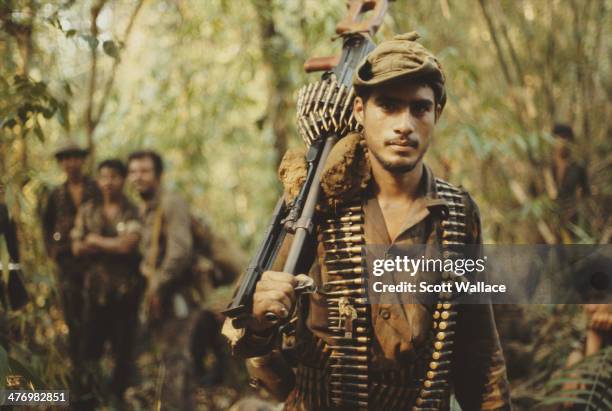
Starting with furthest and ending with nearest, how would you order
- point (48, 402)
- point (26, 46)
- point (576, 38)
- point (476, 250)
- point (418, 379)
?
point (576, 38)
point (26, 46)
point (48, 402)
point (476, 250)
point (418, 379)

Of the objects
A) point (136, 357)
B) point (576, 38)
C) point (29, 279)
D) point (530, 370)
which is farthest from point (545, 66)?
point (29, 279)

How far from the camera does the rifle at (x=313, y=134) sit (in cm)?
233

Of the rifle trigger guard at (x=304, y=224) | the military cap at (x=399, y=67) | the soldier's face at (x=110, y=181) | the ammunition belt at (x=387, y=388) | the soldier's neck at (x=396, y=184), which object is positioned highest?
the soldier's face at (x=110, y=181)

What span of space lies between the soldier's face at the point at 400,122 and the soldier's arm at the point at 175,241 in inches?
144

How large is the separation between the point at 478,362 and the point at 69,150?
188 inches

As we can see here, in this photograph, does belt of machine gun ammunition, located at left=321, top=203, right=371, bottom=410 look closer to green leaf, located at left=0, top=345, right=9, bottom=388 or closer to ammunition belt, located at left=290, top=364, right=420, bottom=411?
ammunition belt, located at left=290, top=364, right=420, bottom=411

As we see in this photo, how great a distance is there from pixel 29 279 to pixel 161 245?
1.98m

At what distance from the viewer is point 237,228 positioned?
10.5m

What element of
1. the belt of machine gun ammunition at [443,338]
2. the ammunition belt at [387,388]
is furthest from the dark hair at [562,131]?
the ammunition belt at [387,388]

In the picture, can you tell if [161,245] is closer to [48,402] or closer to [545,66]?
[48,402]

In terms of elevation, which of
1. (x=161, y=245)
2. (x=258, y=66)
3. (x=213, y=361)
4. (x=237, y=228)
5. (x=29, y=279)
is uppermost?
(x=258, y=66)

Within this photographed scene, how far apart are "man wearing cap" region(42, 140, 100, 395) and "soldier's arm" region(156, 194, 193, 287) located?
827mm

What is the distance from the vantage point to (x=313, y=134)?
2719 millimetres

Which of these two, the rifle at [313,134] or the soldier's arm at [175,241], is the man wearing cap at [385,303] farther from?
the soldier's arm at [175,241]
